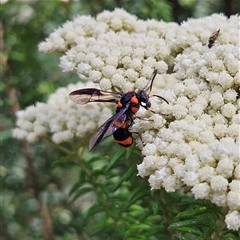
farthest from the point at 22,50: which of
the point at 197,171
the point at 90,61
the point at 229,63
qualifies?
the point at 197,171

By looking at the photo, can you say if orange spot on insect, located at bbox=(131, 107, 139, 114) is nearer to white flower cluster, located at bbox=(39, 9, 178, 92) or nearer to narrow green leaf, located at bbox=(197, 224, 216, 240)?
white flower cluster, located at bbox=(39, 9, 178, 92)

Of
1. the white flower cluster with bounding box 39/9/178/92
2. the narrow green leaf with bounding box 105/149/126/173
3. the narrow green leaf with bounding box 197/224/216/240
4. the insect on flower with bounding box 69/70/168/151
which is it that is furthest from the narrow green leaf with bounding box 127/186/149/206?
the narrow green leaf with bounding box 197/224/216/240

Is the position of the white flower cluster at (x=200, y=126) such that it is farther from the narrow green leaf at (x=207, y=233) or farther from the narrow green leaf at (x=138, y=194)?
the narrow green leaf at (x=138, y=194)

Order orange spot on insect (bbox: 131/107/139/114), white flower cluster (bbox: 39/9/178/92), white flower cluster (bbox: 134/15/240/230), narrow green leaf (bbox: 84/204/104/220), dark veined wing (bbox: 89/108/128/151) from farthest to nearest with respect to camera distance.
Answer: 1. narrow green leaf (bbox: 84/204/104/220)
2. white flower cluster (bbox: 39/9/178/92)
3. orange spot on insect (bbox: 131/107/139/114)
4. dark veined wing (bbox: 89/108/128/151)
5. white flower cluster (bbox: 134/15/240/230)

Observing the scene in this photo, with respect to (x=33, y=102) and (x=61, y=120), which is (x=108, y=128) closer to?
(x=61, y=120)

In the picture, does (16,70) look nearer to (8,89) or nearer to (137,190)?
(8,89)

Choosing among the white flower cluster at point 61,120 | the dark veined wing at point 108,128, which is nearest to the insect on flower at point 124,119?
the dark veined wing at point 108,128

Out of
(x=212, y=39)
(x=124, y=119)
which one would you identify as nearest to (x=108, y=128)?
(x=124, y=119)
